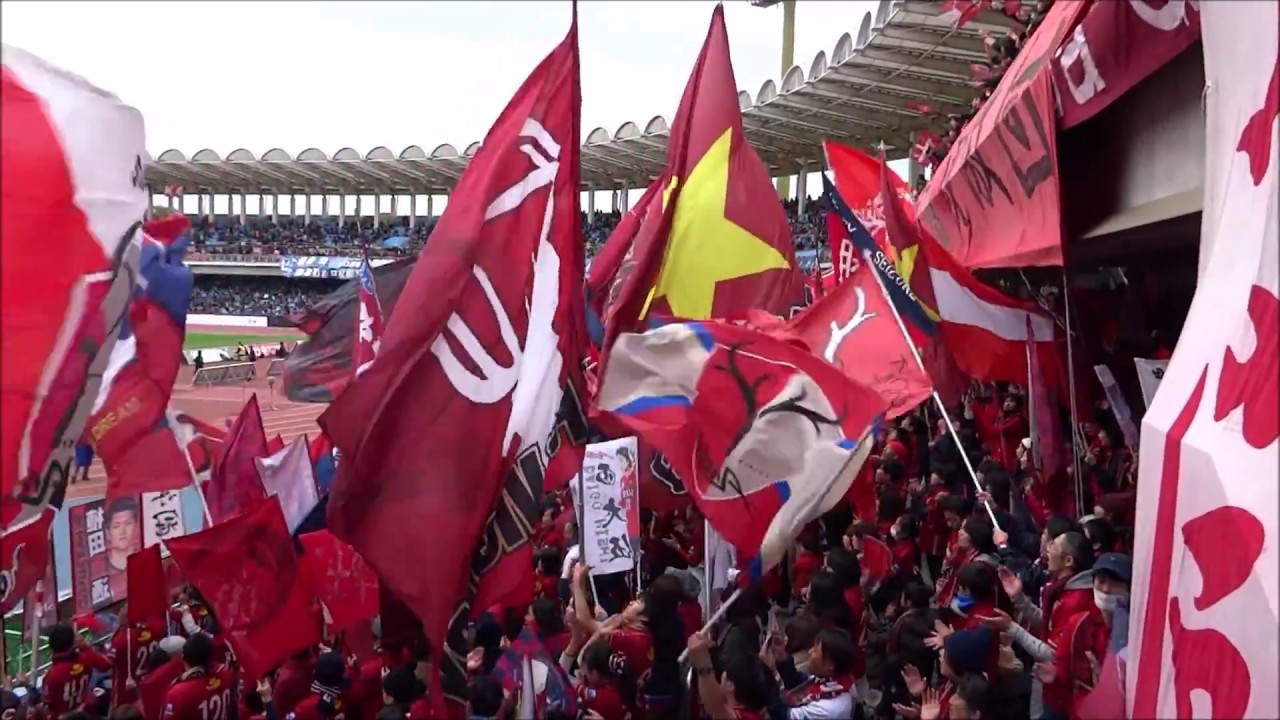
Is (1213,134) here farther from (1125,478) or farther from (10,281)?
(1125,478)

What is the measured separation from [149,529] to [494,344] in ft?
11.9

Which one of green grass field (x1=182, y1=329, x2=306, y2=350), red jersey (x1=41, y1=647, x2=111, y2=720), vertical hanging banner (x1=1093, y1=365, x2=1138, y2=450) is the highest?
vertical hanging banner (x1=1093, y1=365, x2=1138, y2=450)

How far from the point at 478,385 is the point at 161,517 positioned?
12.0ft

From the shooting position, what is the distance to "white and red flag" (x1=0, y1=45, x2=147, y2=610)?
2.92 meters

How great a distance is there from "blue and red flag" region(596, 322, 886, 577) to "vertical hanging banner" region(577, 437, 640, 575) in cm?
79

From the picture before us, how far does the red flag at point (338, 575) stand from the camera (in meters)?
5.09

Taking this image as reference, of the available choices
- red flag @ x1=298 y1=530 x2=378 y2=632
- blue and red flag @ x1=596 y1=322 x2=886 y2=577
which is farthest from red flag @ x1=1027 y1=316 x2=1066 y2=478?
red flag @ x1=298 y1=530 x2=378 y2=632

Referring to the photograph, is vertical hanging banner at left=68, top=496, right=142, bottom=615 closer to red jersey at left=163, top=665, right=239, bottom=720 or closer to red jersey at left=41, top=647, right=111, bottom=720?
red jersey at left=41, top=647, right=111, bottom=720

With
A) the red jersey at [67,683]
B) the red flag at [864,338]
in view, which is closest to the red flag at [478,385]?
the red flag at [864,338]

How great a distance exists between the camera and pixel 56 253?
3098mm

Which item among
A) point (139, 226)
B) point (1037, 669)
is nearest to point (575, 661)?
point (1037, 669)

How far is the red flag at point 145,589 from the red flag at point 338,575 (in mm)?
1021

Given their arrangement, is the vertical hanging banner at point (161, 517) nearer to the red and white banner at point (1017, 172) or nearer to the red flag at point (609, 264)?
the red flag at point (609, 264)

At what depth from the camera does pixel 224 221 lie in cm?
6562
